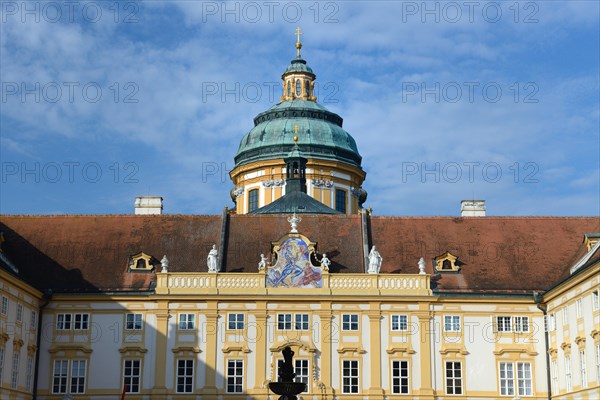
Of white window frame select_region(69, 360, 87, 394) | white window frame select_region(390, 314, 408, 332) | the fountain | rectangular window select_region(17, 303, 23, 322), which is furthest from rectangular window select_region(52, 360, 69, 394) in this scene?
the fountain

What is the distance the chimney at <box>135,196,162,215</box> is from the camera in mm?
65188

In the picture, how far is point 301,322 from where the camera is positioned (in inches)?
2057

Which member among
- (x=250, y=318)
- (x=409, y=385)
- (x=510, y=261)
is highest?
(x=510, y=261)

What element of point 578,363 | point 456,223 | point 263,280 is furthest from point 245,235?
point 578,363

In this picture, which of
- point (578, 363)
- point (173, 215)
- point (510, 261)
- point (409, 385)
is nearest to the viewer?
point (578, 363)

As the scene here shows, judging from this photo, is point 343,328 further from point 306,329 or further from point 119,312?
point 119,312

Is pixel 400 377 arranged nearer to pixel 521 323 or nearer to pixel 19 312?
pixel 521 323

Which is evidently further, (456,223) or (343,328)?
(456,223)

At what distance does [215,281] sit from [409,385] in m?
11.1

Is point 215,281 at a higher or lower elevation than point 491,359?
higher

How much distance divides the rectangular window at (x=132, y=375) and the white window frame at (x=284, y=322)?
7294 mm

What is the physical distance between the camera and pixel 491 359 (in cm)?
5156

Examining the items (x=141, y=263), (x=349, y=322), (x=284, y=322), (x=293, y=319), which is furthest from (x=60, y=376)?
(x=349, y=322)

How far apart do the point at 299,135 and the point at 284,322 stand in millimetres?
25277
